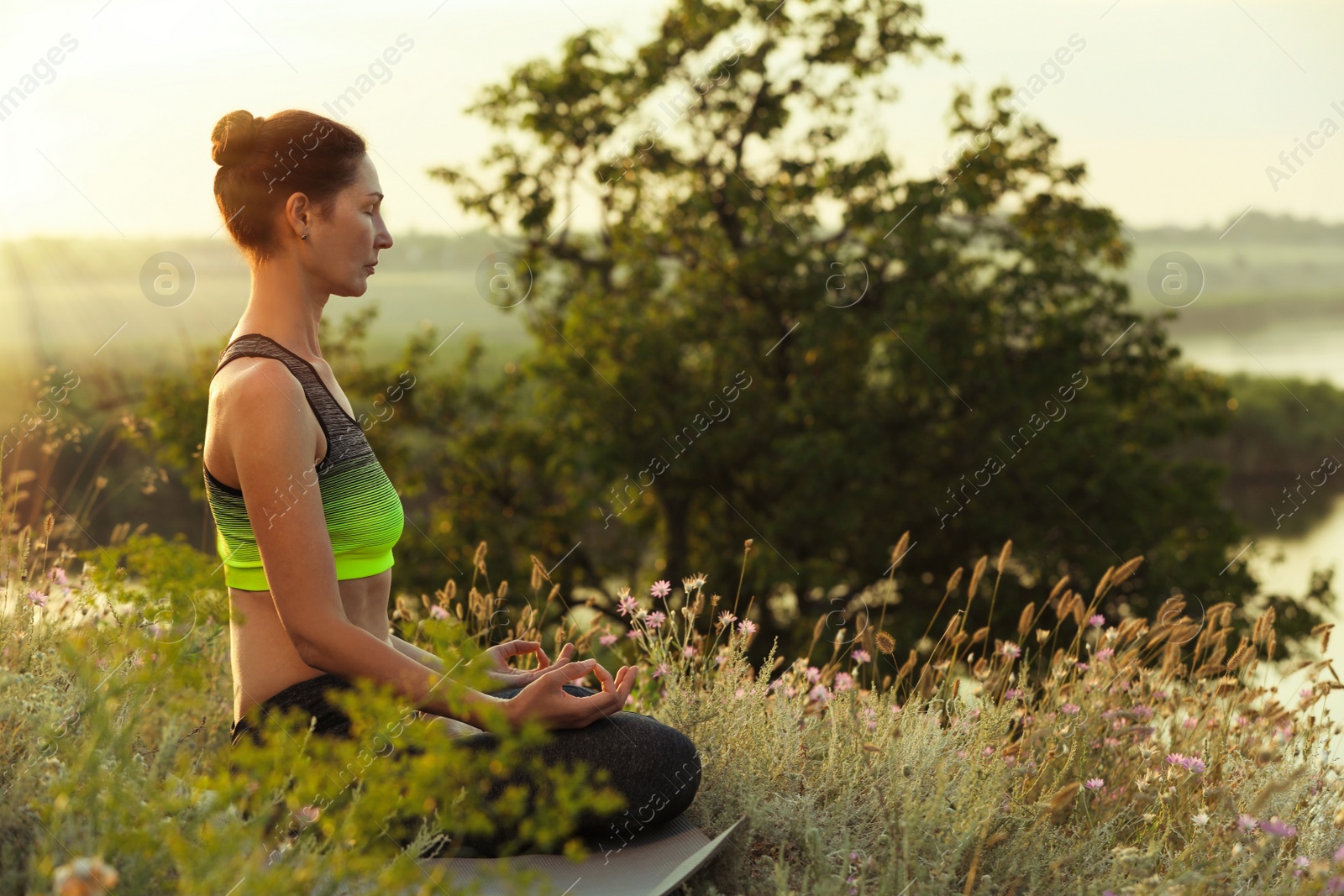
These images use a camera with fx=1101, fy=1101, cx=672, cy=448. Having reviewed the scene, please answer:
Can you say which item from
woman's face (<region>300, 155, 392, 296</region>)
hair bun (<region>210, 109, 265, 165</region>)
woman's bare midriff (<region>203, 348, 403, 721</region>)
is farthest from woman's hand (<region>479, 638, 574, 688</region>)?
hair bun (<region>210, 109, 265, 165</region>)

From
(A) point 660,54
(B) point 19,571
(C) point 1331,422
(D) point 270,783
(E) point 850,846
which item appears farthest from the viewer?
(C) point 1331,422

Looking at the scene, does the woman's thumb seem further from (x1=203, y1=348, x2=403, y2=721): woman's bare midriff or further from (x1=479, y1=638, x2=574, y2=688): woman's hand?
(x1=203, y1=348, x2=403, y2=721): woman's bare midriff

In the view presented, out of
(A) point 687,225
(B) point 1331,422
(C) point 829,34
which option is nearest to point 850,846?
(A) point 687,225

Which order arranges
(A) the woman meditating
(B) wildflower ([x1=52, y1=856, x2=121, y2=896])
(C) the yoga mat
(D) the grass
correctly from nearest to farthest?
(B) wildflower ([x1=52, y1=856, x2=121, y2=896]) < (D) the grass < (A) the woman meditating < (C) the yoga mat

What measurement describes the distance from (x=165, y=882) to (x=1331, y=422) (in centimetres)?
2582

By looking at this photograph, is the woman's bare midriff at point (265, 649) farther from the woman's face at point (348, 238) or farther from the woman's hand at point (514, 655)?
the woman's face at point (348, 238)

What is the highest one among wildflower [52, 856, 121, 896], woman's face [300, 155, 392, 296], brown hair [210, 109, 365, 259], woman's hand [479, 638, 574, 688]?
brown hair [210, 109, 365, 259]

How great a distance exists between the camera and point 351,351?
14.0m

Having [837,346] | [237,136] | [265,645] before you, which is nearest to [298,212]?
[237,136]

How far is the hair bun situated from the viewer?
8.29ft

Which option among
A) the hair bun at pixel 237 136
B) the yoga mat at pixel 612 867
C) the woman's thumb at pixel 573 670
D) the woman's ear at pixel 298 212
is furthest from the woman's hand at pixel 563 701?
the hair bun at pixel 237 136

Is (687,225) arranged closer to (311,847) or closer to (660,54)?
(660,54)

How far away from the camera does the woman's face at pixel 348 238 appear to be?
254 centimetres

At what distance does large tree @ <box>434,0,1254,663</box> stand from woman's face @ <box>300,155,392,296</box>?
880 centimetres
